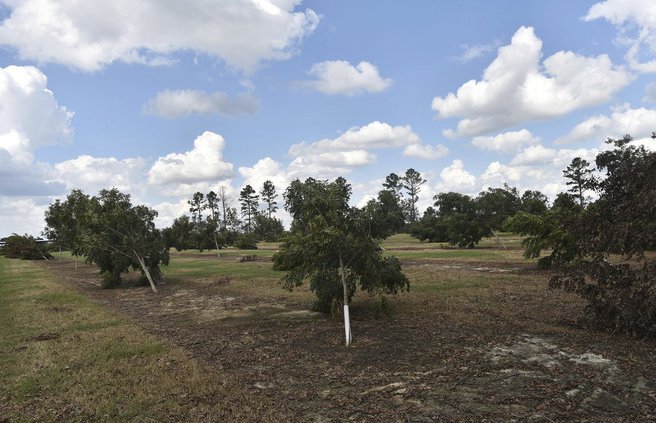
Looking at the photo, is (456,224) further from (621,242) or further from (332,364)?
(332,364)

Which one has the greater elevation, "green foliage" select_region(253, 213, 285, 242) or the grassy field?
"green foliage" select_region(253, 213, 285, 242)

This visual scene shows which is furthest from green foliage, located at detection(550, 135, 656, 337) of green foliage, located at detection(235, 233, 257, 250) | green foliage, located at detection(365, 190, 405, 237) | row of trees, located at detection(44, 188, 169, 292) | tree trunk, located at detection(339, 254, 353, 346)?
green foliage, located at detection(235, 233, 257, 250)

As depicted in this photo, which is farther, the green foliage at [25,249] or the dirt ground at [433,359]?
the green foliage at [25,249]

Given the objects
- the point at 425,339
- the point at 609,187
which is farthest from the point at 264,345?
the point at 609,187

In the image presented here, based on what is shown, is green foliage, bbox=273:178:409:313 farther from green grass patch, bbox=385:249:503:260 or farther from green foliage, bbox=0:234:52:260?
green foliage, bbox=0:234:52:260

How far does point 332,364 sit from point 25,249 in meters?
78.7

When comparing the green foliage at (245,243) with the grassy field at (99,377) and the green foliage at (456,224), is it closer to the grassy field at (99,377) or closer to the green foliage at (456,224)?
the green foliage at (456,224)

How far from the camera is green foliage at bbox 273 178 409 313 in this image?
37.9 ft

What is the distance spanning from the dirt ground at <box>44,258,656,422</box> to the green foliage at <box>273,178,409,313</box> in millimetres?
1583

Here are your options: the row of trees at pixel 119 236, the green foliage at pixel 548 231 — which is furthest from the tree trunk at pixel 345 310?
the row of trees at pixel 119 236

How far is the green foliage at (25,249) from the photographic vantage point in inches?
2776

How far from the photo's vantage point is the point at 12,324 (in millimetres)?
15883

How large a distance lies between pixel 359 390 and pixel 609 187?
7.89 meters

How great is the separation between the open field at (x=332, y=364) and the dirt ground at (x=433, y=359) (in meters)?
0.04
